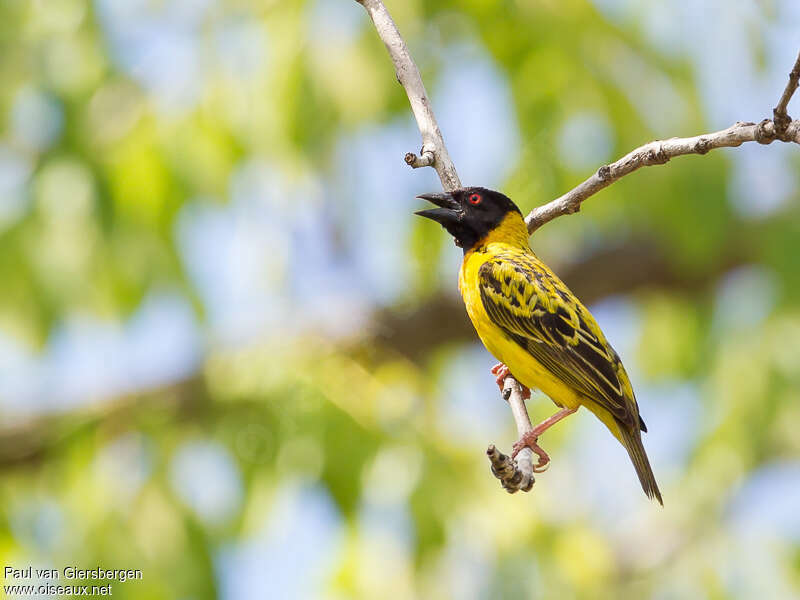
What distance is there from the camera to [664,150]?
12.7 feet

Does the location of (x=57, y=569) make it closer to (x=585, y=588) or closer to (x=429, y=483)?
(x=429, y=483)

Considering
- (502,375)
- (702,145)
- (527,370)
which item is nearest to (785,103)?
(702,145)

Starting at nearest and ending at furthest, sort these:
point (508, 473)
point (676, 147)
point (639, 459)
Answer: point (508, 473)
point (676, 147)
point (639, 459)

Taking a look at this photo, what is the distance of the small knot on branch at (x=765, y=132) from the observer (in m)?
3.34

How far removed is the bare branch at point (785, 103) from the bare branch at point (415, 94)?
1.41 metres

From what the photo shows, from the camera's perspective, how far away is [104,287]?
282 inches

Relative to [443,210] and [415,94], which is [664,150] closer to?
[415,94]

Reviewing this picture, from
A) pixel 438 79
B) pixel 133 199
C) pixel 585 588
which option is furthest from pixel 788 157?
pixel 133 199

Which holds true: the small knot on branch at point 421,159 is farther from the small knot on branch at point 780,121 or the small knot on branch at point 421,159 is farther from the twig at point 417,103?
the small knot on branch at point 780,121

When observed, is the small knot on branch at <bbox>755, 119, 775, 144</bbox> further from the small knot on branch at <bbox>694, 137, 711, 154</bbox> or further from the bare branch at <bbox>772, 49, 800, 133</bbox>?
the small knot on branch at <bbox>694, 137, 711, 154</bbox>

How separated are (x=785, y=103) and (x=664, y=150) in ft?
2.08

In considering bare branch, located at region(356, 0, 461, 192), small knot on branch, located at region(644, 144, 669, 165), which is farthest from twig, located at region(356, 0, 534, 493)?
small knot on branch, located at region(644, 144, 669, 165)

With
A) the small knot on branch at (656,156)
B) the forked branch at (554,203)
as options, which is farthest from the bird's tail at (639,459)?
the small knot on branch at (656,156)

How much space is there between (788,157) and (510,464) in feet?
19.5
